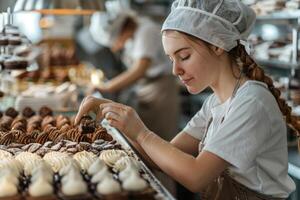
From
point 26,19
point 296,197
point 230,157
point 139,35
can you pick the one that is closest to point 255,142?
point 230,157

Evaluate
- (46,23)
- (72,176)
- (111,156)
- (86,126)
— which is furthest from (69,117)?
(46,23)

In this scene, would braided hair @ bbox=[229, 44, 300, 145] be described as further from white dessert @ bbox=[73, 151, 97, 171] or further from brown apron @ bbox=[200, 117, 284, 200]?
white dessert @ bbox=[73, 151, 97, 171]

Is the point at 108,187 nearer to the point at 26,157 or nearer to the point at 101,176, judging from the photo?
the point at 101,176

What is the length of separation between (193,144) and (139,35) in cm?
315

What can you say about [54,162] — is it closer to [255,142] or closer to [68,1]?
[255,142]

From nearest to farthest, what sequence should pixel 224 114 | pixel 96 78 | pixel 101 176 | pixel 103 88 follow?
pixel 101 176 → pixel 224 114 → pixel 103 88 → pixel 96 78

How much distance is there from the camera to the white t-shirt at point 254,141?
2.17 meters

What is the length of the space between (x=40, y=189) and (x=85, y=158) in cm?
40

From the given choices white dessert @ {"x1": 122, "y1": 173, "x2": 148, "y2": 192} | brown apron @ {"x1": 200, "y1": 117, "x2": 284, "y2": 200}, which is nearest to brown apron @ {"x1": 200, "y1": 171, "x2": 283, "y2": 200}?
brown apron @ {"x1": 200, "y1": 117, "x2": 284, "y2": 200}

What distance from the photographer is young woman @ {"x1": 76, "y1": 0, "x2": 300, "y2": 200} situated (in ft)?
7.12

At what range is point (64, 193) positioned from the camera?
1891 millimetres

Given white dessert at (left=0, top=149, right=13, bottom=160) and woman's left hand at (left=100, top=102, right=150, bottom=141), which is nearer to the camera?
woman's left hand at (left=100, top=102, right=150, bottom=141)

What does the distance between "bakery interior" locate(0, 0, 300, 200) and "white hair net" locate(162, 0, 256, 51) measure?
0.44 m

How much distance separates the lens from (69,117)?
3.54 m
